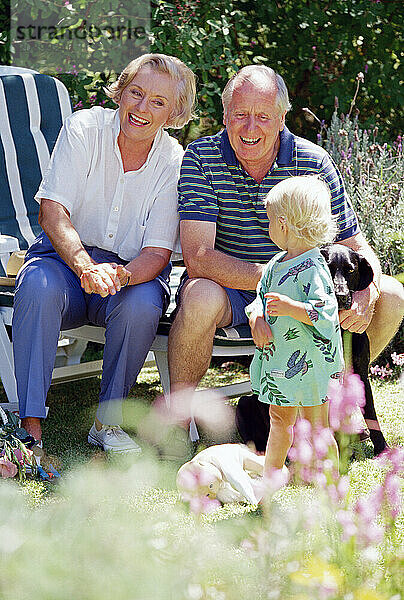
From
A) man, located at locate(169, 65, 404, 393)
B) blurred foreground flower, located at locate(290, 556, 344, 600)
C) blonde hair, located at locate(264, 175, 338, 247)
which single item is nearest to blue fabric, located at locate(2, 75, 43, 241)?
man, located at locate(169, 65, 404, 393)

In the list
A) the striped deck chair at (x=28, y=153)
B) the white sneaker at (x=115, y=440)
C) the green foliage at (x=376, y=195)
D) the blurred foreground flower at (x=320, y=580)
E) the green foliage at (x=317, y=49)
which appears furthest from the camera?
the green foliage at (x=317, y=49)

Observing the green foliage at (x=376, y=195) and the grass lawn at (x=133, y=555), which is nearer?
the grass lawn at (x=133, y=555)

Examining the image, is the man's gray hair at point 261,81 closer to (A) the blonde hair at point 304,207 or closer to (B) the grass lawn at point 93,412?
(A) the blonde hair at point 304,207

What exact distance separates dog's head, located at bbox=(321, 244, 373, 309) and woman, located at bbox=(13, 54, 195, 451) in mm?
604

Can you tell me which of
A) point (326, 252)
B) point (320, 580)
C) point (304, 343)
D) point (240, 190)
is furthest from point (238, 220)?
point (320, 580)

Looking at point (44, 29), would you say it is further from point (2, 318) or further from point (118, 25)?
point (2, 318)

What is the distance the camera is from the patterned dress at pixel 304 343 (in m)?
2.16

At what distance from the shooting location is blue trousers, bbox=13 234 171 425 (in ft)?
8.32

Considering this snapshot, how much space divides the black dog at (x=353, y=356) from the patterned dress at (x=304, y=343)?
0.66ft

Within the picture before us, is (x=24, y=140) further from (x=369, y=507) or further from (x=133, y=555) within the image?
(x=133, y=555)

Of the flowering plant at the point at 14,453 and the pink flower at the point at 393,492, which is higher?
the pink flower at the point at 393,492

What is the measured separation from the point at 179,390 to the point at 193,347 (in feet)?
0.51

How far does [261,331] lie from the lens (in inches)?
87.5

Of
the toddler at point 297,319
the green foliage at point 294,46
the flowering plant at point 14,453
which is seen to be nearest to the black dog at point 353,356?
the toddler at point 297,319
